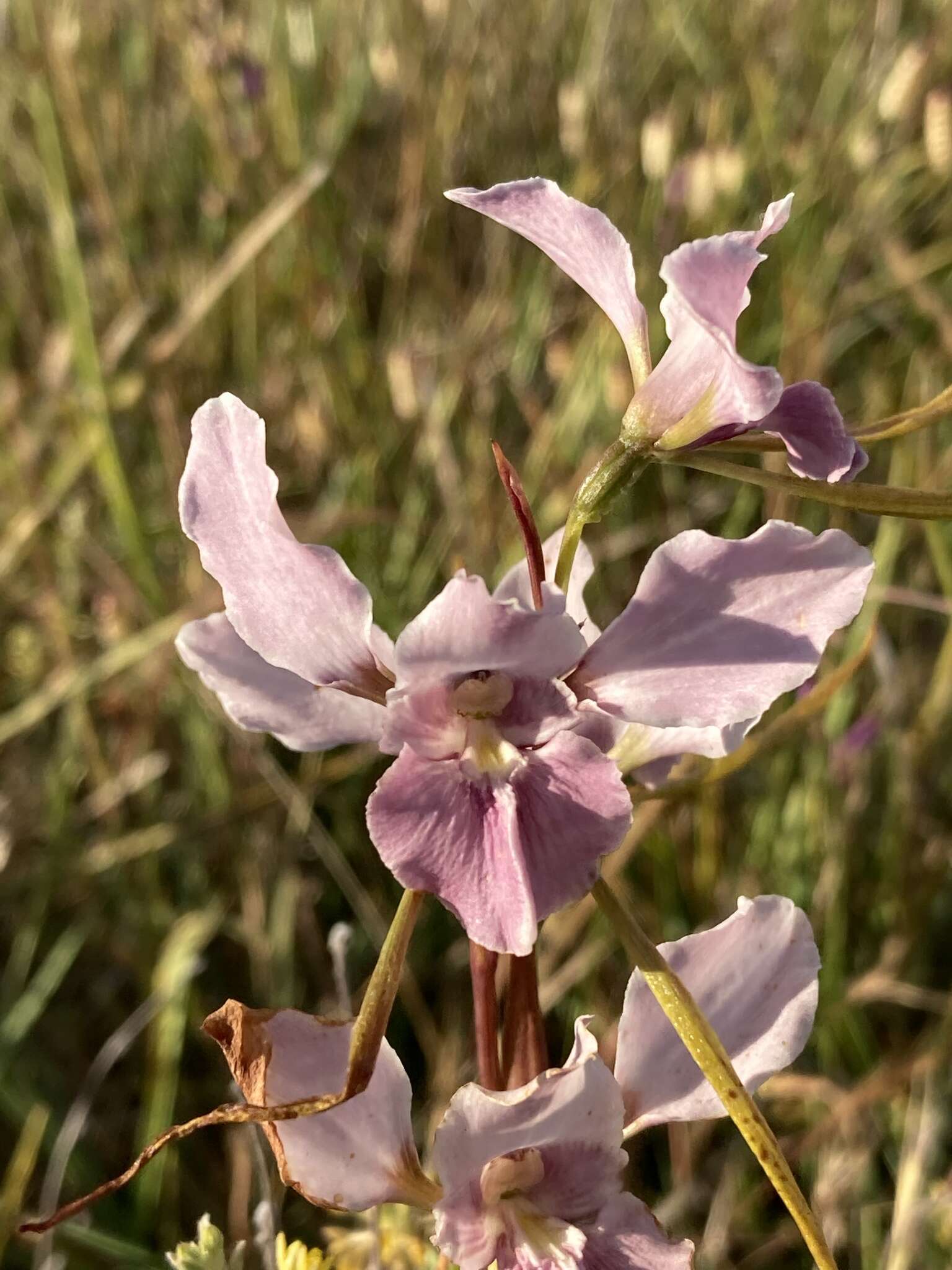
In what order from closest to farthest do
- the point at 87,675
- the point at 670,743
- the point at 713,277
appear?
the point at 713,277
the point at 670,743
the point at 87,675

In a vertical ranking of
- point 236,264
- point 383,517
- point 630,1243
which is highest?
point 236,264

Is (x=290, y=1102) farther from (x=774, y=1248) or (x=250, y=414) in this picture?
(x=774, y=1248)

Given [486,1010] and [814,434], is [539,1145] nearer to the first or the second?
[486,1010]

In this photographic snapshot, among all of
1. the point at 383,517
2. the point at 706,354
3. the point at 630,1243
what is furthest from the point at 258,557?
the point at 383,517

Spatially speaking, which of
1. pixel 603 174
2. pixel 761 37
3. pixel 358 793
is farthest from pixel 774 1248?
pixel 761 37

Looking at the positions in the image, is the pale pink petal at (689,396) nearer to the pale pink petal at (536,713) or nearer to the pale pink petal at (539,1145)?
the pale pink petal at (536,713)
